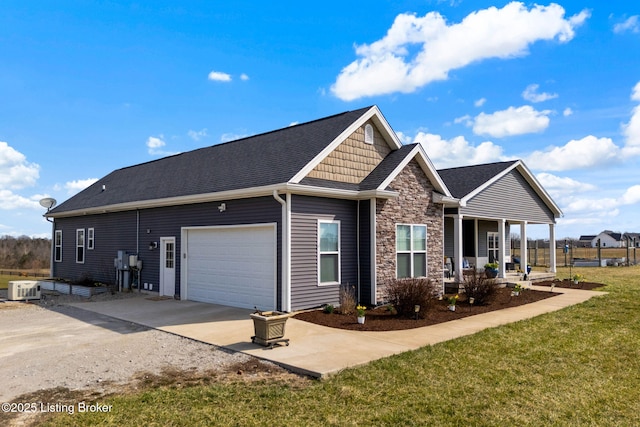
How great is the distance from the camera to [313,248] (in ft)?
36.9

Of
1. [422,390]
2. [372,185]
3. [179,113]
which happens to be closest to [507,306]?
[372,185]

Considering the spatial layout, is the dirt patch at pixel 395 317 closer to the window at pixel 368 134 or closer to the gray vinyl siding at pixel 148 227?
the gray vinyl siding at pixel 148 227

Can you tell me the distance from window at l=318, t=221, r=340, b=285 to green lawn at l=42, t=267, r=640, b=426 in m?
4.22

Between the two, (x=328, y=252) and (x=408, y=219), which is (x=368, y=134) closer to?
(x=408, y=219)

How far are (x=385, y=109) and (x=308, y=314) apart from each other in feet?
22.8

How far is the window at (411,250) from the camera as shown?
13.0 metres

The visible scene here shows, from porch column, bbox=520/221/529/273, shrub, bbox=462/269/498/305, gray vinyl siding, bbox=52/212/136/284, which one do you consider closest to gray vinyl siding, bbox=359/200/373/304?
shrub, bbox=462/269/498/305

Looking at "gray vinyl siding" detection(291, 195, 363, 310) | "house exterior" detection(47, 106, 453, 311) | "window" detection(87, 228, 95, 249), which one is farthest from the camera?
"window" detection(87, 228, 95, 249)

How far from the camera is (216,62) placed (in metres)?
13.7

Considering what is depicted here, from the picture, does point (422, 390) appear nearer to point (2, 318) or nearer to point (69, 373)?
point (69, 373)

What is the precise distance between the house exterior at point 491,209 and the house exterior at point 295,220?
369 cm

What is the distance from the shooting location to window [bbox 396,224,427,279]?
510 inches

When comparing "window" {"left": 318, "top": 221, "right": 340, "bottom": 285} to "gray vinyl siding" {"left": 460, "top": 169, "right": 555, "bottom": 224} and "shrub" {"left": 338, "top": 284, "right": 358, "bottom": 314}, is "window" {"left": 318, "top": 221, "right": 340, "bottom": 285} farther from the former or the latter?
"gray vinyl siding" {"left": 460, "top": 169, "right": 555, "bottom": 224}

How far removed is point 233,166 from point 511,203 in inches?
509
